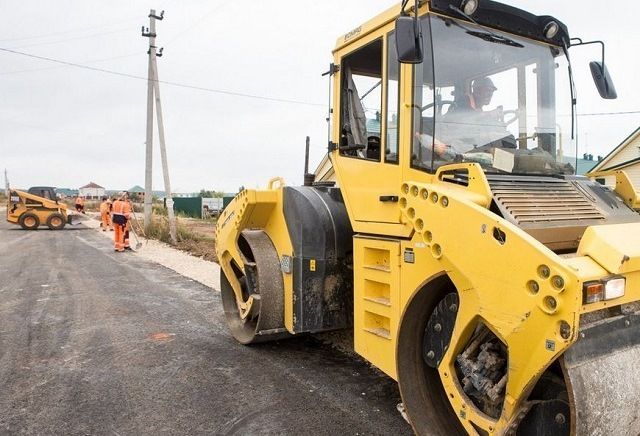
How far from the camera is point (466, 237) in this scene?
7.82ft

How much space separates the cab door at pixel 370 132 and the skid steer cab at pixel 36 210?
2276 centimetres

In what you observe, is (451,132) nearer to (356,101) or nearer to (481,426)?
(356,101)

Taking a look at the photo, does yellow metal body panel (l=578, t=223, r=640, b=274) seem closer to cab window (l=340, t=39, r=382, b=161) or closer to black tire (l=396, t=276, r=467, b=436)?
black tire (l=396, t=276, r=467, b=436)

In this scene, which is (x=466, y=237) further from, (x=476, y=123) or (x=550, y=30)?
(x=550, y=30)

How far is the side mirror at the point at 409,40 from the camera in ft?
8.94

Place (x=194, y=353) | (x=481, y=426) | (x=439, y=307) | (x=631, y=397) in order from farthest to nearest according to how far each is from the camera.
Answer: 1. (x=194, y=353)
2. (x=439, y=307)
3. (x=481, y=426)
4. (x=631, y=397)

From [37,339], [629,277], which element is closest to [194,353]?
[37,339]

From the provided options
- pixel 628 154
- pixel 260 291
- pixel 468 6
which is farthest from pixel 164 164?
pixel 628 154

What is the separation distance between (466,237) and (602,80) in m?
2.31

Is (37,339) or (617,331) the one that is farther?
(37,339)

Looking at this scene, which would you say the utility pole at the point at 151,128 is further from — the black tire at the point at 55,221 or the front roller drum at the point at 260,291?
the front roller drum at the point at 260,291

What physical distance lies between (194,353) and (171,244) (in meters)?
11.6

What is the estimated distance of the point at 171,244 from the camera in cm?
1609

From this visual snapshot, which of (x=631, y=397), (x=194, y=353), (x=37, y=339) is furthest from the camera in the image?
(x=37, y=339)
